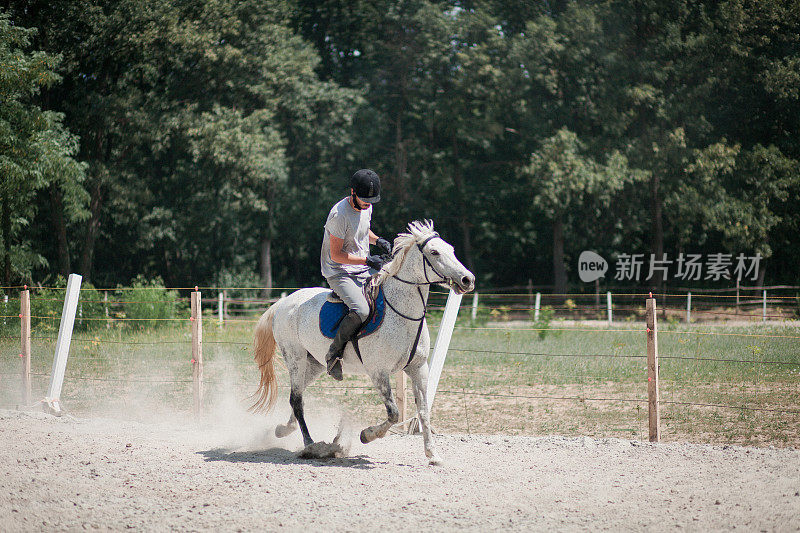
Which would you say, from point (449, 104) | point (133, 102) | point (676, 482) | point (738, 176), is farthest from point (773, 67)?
point (676, 482)

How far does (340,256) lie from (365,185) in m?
0.66

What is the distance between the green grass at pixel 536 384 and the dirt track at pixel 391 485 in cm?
161

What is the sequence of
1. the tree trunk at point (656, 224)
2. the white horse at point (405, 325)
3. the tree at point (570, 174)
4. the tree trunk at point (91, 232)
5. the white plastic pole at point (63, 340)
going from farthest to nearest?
1. the tree trunk at point (656, 224)
2. the tree trunk at point (91, 232)
3. the tree at point (570, 174)
4. the white plastic pole at point (63, 340)
5. the white horse at point (405, 325)

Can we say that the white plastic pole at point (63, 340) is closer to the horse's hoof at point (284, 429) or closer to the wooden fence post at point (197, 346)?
the wooden fence post at point (197, 346)

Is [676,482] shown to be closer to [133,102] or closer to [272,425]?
[272,425]

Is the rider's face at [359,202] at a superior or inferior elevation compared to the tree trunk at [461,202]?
inferior

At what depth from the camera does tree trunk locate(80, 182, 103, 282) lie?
2734 cm

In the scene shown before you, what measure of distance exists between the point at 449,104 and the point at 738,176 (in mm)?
12145

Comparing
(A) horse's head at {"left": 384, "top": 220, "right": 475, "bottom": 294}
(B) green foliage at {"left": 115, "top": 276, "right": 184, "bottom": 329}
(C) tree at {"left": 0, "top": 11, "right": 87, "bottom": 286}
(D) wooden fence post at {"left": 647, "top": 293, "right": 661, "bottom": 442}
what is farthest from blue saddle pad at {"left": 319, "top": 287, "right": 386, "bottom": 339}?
(C) tree at {"left": 0, "top": 11, "right": 87, "bottom": 286}

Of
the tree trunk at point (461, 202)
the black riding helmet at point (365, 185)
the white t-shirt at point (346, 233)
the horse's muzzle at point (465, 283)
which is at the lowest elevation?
the horse's muzzle at point (465, 283)

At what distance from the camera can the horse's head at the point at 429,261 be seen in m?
5.83

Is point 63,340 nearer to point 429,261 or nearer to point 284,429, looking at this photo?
point 284,429

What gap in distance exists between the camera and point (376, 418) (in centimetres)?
903

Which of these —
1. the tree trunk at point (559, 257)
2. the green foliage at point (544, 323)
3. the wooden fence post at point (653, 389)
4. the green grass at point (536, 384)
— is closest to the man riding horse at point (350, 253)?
the green grass at point (536, 384)
